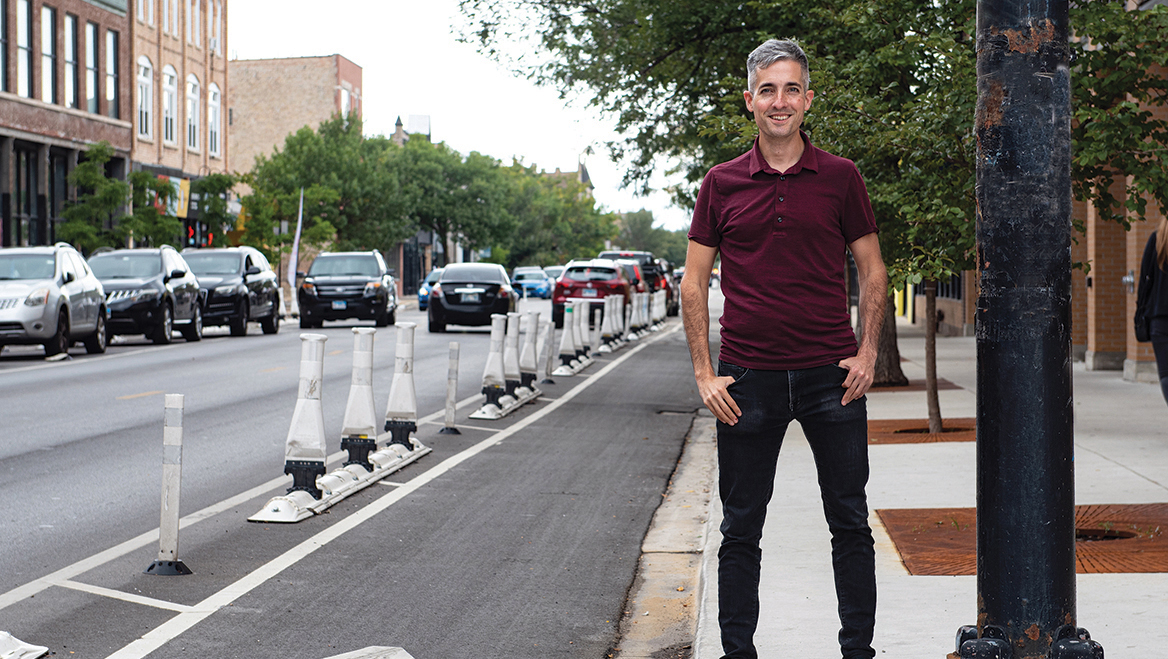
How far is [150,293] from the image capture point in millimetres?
24109

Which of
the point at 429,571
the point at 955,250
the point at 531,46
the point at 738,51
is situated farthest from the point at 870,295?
the point at 531,46

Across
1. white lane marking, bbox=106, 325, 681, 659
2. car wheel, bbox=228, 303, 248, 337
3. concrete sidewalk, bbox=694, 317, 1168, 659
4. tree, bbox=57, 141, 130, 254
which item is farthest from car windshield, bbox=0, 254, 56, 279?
concrete sidewalk, bbox=694, 317, 1168, 659

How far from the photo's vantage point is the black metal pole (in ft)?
11.7

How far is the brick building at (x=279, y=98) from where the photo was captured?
243 ft

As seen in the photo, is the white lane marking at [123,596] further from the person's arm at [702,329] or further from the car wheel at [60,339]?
the car wheel at [60,339]

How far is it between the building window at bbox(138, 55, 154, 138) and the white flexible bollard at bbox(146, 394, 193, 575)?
135ft

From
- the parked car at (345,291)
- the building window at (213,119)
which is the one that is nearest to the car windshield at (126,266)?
the parked car at (345,291)

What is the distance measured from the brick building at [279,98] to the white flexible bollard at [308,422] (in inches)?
2639

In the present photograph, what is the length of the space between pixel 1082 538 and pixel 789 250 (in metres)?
3.85

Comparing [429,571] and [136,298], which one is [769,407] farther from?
[136,298]

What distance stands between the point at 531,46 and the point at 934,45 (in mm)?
11783

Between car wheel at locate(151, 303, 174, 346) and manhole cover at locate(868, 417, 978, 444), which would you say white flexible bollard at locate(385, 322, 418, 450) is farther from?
car wheel at locate(151, 303, 174, 346)

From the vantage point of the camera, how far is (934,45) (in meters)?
9.62

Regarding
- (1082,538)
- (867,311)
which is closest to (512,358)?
(1082,538)
